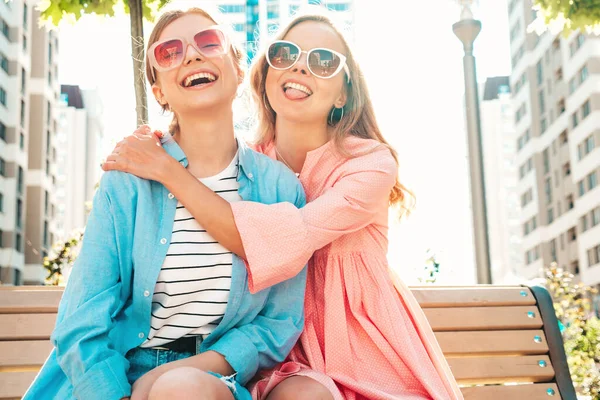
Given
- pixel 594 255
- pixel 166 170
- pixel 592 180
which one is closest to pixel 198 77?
pixel 166 170

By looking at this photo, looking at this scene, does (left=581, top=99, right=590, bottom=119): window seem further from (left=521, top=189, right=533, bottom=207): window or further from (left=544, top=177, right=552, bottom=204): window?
(left=521, top=189, right=533, bottom=207): window

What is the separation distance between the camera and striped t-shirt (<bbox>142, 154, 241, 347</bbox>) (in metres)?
2.58

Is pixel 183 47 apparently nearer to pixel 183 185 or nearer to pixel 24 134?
pixel 183 185

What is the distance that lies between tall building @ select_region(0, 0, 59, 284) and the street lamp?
41.3 metres

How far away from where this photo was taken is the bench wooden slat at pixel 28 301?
3463mm

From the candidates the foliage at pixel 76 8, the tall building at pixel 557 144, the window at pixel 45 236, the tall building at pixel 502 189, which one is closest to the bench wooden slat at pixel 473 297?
the foliage at pixel 76 8

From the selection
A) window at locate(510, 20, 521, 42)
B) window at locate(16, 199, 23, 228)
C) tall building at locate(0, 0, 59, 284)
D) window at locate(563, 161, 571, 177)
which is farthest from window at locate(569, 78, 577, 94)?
window at locate(16, 199, 23, 228)

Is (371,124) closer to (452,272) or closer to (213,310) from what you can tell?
(213,310)

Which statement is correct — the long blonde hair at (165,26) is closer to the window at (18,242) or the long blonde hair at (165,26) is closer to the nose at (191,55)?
the nose at (191,55)

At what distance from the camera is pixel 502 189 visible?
3969 inches

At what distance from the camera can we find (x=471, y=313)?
385 cm

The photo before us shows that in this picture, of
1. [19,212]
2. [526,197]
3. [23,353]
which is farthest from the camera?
[526,197]

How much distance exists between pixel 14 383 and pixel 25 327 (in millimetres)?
238

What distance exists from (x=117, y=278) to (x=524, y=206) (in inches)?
2744
